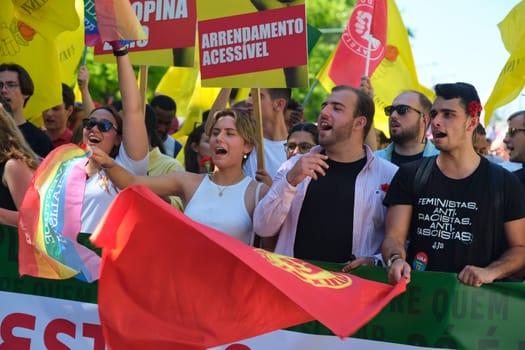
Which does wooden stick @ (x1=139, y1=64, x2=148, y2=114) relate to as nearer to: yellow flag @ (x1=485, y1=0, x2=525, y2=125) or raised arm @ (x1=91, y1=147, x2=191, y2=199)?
raised arm @ (x1=91, y1=147, x2=191, y2=199)

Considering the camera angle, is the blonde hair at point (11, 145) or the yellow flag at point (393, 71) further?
the yellow flag at point (393, 71)

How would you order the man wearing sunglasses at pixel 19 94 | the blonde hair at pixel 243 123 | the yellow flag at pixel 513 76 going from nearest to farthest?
the blonde hair at pixel 243 123 → the man wearing sunglasses at pixel 19 94 → the yellow flag at pixel 513 76

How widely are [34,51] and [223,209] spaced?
11.2 feet

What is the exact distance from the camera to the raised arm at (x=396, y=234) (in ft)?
15.4

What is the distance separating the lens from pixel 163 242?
4.25 metres

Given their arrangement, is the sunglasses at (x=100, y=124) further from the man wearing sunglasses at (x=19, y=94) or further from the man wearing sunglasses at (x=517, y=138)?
the man wearing sunglasses at (x=517, y=138)

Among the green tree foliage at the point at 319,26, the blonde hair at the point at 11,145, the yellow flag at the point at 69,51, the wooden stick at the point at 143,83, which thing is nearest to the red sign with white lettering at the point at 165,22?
the wooden stick at the point at 143,83

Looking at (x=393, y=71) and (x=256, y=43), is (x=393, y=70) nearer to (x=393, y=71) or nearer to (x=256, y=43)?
(x=393, y=71)

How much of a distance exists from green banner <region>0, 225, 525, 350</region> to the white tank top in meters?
0.80

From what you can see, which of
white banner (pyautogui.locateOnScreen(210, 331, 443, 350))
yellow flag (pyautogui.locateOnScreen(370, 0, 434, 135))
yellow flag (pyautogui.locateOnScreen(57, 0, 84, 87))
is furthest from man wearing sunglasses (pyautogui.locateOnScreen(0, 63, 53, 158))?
yellow flag (pyautogui.locateOnScreen(370, 0, 434, 135))

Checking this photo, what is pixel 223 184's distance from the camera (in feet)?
17.9

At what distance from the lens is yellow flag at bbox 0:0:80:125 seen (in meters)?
7.74

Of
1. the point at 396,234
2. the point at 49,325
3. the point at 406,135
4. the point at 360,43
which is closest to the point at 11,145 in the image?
the point at 49,325

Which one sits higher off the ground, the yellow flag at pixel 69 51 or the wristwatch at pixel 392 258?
the yellow flag at pixel 69 51
